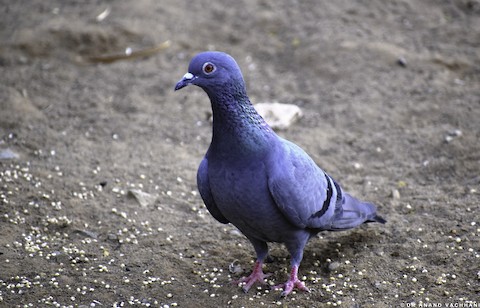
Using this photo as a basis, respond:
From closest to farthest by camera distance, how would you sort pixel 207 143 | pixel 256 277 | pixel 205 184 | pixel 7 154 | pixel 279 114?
pixel 205 184, pixel 256 277, pixel 7 154, pixel 207 143, pixel 279 114

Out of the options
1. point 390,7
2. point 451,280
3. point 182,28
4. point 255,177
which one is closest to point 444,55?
point 390,7

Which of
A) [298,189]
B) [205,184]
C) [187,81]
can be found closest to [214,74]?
[187,81]

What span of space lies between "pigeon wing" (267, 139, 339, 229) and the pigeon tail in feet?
0.47

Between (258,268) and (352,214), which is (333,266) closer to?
(352,214)

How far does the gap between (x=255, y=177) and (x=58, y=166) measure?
2517 millimetres

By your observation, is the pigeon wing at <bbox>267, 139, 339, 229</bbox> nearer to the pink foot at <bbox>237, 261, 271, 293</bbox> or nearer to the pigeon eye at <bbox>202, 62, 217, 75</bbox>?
the pink foot at <bbox>237, 261, 271, 293</bbox>

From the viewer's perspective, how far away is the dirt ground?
412 cm

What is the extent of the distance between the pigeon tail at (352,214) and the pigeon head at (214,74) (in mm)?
1262

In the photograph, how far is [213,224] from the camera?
16.1 ft

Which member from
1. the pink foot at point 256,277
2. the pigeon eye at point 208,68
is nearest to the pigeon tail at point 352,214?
the pink foot at point 256,277

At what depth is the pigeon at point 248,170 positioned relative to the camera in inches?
143

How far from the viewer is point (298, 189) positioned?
3.77 m

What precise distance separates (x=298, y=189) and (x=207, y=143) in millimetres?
2424

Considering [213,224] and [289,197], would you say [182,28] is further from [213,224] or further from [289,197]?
[289,197]
